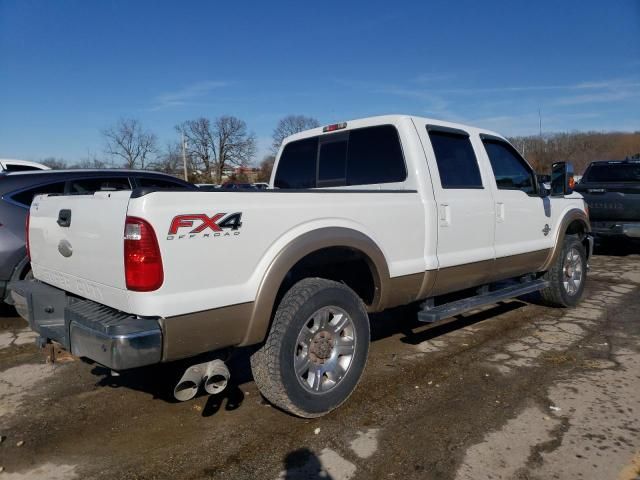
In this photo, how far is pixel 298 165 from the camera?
16.8 feet

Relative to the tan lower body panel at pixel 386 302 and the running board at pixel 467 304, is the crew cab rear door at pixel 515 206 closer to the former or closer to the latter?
the tan lower body panel at pixel 386 302

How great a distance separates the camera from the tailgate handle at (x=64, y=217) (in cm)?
296

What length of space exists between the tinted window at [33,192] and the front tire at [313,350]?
355 cm

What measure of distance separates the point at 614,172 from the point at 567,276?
611 centimetres

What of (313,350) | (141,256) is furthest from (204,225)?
(313,350)

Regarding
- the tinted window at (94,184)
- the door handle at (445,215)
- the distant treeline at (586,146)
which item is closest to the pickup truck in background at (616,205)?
the door handle at (445,215)

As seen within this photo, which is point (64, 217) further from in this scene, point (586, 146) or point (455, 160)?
point (586, 146)

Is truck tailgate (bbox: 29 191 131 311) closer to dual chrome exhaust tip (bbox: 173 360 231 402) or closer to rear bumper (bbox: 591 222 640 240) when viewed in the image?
dual chrome exhaust tip (bbox: 173 360 231 402)

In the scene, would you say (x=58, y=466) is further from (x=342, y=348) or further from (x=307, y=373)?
(x=342, y=348)

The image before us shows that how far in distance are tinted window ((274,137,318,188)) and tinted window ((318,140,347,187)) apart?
0.12 meters

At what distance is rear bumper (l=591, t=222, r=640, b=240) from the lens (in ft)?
30.2

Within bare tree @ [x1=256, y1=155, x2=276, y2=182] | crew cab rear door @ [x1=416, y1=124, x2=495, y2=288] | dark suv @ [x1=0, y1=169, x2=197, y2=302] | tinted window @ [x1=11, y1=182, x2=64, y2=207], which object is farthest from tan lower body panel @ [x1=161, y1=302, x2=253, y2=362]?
bare tree @ [x1=256, y1=155, x2=276, y2=182]

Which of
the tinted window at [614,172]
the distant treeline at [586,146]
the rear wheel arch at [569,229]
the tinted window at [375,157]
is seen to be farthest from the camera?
the distant treeline at [586,146]

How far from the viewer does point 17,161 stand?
30.5ft
